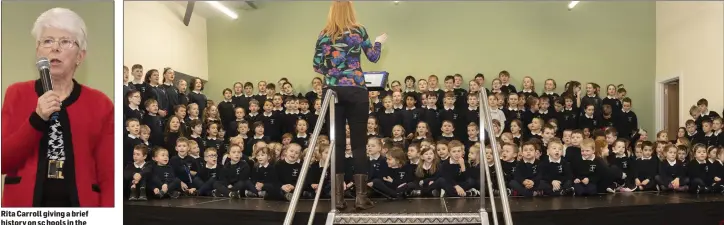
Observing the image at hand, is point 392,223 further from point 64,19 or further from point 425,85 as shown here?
point 425,85

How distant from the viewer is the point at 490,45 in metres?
10.9

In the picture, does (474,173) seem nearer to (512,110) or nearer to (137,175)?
(512,110)

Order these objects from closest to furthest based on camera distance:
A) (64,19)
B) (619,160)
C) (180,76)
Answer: (64,19)
(619,160)
(180,76)

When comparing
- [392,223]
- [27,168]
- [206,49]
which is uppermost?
[206,49]

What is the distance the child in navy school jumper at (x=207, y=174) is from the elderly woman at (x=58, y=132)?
6.15ft

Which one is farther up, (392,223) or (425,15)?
(425,15)

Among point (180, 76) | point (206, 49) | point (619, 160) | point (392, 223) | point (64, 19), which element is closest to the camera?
point (392, 223)

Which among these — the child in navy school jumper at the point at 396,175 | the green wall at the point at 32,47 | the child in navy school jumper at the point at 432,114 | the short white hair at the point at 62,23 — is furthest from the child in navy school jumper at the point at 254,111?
the short white hair at the point at 62,23

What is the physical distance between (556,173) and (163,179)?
349 centimetres

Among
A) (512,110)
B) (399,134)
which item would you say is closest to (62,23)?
(399,134)

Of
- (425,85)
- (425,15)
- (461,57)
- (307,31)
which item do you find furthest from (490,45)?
(307,31)

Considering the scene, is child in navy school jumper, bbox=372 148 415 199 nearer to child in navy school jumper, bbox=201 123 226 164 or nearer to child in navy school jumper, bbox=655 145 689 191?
child in navy school jumper, bbox=201 123 226 164

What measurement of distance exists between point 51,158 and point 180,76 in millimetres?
6511

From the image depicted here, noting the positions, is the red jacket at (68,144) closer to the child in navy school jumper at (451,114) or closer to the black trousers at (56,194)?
the black trousers at (56,194)
